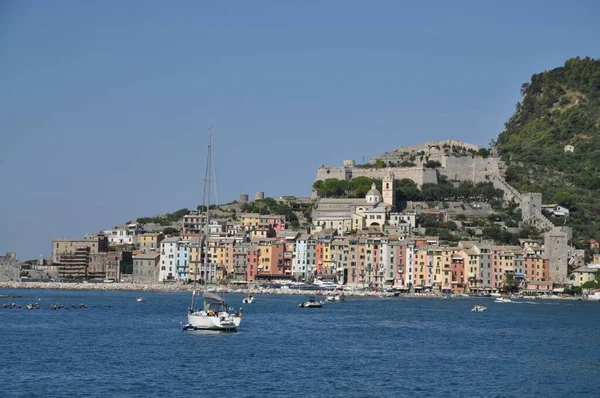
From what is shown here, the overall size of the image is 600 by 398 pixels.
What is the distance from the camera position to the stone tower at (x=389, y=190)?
107812 mm

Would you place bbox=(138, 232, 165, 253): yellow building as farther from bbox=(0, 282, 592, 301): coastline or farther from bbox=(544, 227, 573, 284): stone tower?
bbox=(544, 227, 573, 284): stone tower

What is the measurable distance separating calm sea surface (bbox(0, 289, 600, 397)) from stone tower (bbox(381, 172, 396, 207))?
45.2 meters

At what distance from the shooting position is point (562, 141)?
12788cm

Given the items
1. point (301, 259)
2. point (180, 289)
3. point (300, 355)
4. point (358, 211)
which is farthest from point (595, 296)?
point (300, 355)

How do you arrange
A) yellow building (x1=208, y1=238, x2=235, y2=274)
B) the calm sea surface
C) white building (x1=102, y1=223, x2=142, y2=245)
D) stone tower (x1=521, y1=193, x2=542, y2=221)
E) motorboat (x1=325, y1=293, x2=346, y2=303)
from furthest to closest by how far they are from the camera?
white building (x1=102, y1=223, x2=142, y2=245) → stone tower (x1=521, y1=193, x2=542, y2=221) → yellow building (x1=208, y1=238, x2=235, y2=274) → motorboat (x1=325, y1=293, x2=346, y2=303) → the calm sea surface

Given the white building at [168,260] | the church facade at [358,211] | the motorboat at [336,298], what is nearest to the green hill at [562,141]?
the church facade at [358,211]

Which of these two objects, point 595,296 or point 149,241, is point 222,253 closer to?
point 149,241

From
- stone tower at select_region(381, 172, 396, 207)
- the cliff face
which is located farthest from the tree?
stone tower at select_region(381, 172, 396, 207)

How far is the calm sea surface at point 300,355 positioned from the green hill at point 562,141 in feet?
153

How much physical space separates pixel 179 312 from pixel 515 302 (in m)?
29.9

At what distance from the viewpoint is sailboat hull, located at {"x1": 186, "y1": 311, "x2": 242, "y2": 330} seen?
45.6 m

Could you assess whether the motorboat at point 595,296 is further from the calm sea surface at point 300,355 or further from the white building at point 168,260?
the white building at point 168,260

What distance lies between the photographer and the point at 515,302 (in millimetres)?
80750

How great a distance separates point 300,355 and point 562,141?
94495 mm
